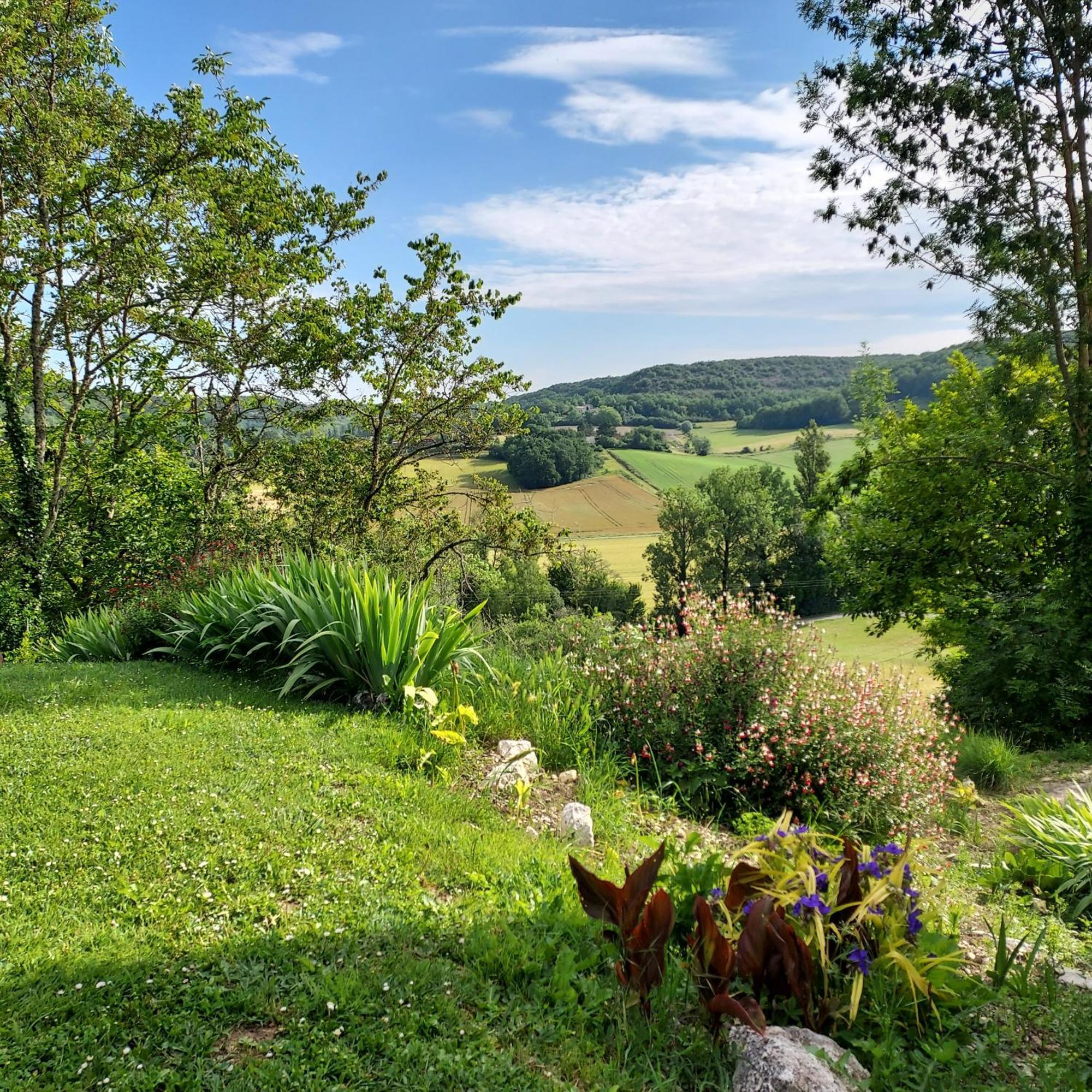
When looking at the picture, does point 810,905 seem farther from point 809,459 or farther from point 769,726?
point 809,459

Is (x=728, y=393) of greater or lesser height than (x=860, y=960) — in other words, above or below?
above

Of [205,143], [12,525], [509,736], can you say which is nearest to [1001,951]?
[509,736]

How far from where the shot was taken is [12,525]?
12.9m

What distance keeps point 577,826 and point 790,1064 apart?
192 centimetres

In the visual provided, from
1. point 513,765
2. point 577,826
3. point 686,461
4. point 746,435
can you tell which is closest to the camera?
point 577,826

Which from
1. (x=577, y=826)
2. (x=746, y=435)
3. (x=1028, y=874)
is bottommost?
(x=1028, y=874)

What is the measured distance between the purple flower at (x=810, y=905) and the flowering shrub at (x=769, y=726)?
6.95 feet

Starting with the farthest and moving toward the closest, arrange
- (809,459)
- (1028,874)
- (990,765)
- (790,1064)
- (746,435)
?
(746,435)
(809,459)
(990,765)
(1028,874)
(790,1064)

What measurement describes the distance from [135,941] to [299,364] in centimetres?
1346

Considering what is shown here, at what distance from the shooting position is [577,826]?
3721 millimetres

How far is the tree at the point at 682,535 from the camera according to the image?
49.2m

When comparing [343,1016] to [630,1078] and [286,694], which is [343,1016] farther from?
[286,694]

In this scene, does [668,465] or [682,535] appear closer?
[682,535]

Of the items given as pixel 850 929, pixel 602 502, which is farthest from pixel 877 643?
pixel 850 929
